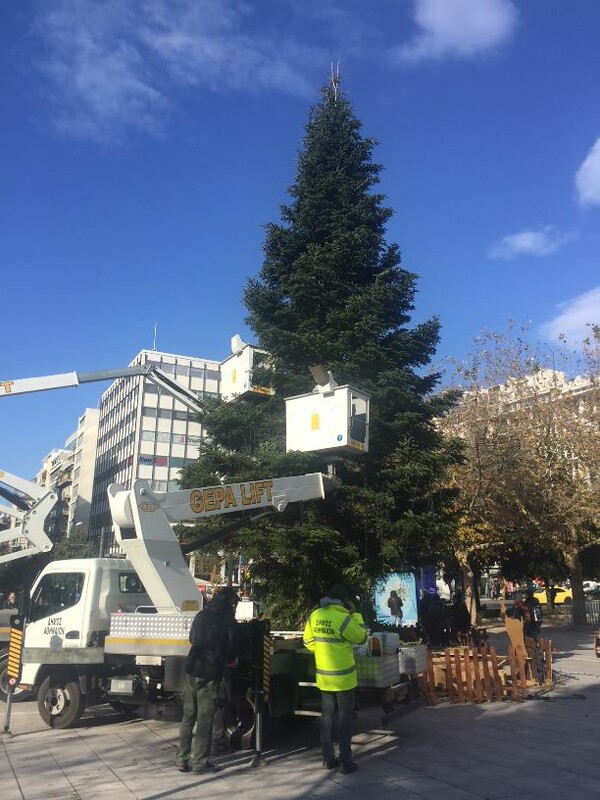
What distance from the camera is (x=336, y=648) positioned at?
702cm

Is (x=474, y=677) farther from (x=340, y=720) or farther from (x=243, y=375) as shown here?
(x=243, y=375)

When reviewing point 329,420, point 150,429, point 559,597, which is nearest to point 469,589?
point 329,420

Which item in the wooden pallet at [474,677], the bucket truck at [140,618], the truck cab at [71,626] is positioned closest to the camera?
the bucket truck at [140,618]

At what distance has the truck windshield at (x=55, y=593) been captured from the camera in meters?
10.1

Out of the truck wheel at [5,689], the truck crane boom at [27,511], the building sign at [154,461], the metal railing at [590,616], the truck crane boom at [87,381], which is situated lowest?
the truck wheel at [5,689]

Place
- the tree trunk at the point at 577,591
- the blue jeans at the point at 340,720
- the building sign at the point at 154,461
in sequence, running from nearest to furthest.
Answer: the blue jeans at the point at 340,720, the tree trunk at the point at 577,591, the building sign at the point at 154,461

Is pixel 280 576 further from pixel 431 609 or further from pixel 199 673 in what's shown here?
pixel 199 673

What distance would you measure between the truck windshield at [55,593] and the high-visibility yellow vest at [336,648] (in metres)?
4.65

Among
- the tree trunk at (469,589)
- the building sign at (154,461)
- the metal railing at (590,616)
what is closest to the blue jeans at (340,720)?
the tree trunk at (469,589)

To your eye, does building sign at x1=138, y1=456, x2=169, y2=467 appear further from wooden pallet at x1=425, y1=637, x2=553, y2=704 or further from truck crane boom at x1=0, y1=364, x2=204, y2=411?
wooden pallet at x1=425, y1=637, x2=553, y2=704

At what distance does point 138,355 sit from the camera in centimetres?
7050

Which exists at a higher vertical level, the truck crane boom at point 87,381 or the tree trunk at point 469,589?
the truck crane boom at point 87,381

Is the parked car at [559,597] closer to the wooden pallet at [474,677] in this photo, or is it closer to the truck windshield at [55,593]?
the wooden pallet at [474,677]

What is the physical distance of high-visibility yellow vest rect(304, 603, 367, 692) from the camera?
6.95 meters
